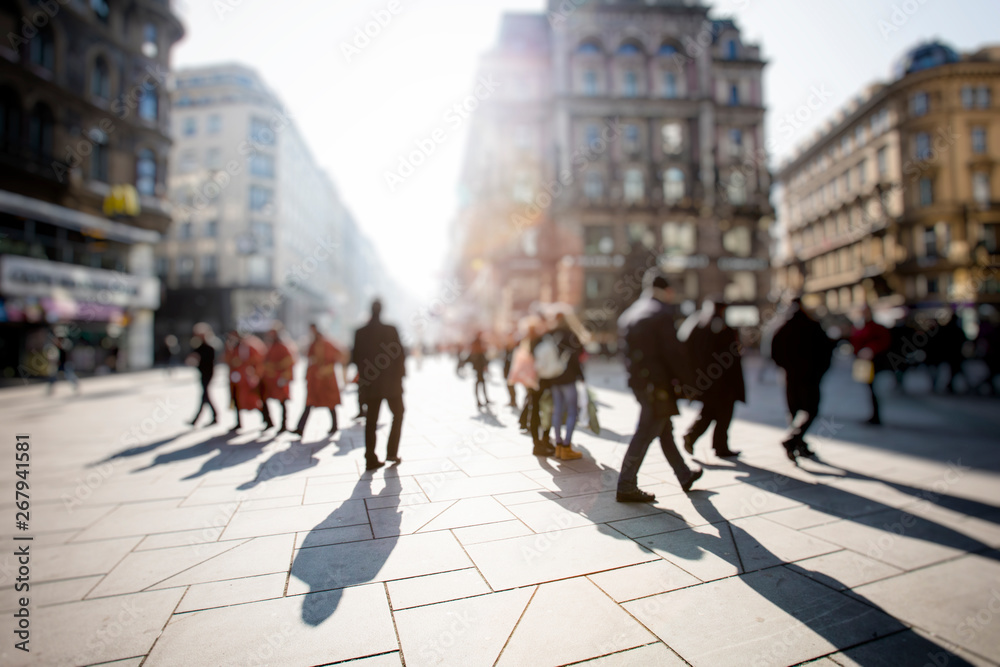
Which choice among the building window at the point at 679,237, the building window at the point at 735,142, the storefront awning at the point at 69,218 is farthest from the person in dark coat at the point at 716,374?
the building window at the point at 735,142

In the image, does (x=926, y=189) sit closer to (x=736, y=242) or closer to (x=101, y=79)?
(x=736, y=242)

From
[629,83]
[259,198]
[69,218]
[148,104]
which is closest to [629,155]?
[629,83]

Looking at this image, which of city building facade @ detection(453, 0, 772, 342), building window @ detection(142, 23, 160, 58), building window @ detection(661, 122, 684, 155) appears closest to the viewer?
building window @ detection(142, 23, 160, 58)

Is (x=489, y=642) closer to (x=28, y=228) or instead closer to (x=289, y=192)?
(x=28, y=228)

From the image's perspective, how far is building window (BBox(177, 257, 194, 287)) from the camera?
39438 millimetres

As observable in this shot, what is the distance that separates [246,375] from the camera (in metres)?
8.29

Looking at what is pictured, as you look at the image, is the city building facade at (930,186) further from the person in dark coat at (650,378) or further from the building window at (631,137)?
the person in dark coat at (650,378)

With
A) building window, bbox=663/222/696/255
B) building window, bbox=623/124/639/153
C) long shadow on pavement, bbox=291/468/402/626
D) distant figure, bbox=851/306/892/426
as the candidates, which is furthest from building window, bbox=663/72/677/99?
long shadow on pavement, bbox=291/468/402/626

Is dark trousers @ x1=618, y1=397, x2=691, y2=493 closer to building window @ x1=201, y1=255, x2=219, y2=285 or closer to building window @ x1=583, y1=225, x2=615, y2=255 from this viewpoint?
building window @ x1=583, y1=225, x2=615, y2=255

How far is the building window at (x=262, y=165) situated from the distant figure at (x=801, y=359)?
4432 centimetres

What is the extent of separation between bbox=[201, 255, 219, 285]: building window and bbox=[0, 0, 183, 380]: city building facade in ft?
47.4

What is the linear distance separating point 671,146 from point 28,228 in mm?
36488

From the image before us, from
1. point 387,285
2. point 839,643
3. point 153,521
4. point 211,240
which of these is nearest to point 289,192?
point 211,240

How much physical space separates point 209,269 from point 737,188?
40805 millimetres
